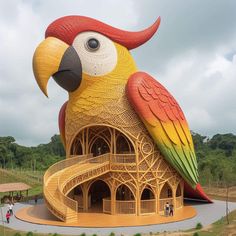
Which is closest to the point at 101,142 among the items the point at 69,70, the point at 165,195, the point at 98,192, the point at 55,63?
the point at 98,192

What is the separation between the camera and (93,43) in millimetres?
21359

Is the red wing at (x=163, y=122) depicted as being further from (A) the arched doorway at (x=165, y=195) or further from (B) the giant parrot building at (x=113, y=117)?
(A) the arched doorway at (x=165, y=195)

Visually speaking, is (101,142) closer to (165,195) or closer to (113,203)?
(113,203)

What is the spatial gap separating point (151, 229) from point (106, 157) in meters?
5.96

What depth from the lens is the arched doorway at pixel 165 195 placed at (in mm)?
21259

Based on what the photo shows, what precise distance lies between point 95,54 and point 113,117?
160 inches

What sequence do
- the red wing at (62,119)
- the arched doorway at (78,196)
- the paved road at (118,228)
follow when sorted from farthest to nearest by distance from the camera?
the red wing at (62,119) < the arched doorway at (78,196) < the paved road at (118,228)

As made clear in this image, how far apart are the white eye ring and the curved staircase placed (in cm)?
540

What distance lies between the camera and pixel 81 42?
69.7 feet

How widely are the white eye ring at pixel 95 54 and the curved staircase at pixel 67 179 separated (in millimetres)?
5405

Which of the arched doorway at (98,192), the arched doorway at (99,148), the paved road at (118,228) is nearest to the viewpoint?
the paved road at (118,228)

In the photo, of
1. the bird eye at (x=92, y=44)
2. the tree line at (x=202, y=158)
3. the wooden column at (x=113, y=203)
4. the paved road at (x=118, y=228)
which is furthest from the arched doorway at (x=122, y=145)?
→ the tree line at (x=202, y=158)

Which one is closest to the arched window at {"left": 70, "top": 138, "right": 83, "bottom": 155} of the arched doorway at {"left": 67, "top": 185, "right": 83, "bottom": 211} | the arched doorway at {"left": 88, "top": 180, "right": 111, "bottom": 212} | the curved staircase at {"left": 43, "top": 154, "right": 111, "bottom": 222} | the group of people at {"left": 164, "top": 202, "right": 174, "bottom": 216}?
the curved staircase at {"left": 43, "top": 154, "right": 111, "bottom": 222}

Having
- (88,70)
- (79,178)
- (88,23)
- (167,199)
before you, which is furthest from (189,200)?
(88,23)
